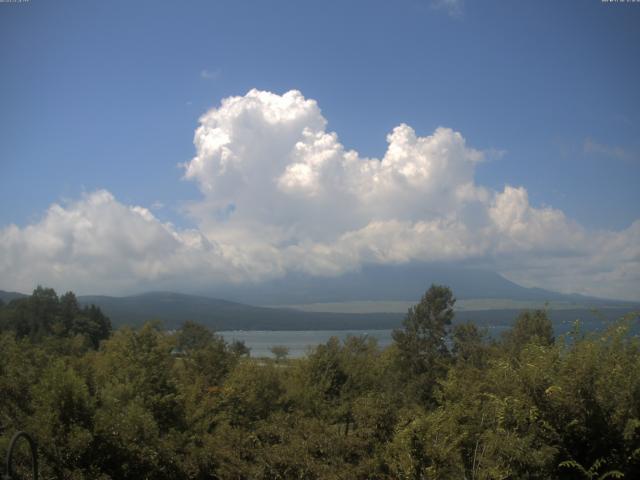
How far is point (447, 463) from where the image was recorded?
436 inches

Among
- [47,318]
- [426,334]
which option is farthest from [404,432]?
[47,318]

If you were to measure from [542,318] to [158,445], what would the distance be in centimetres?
3831

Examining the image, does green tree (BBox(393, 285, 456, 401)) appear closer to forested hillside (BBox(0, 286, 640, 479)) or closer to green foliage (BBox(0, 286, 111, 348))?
forested hillside (BBox(0, 286, 640, 479))

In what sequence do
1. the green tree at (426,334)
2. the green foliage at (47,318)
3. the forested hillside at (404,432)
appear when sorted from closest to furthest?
the forested hillside at (404,432), the green tree at (426,334), the green foliage at (47,318)

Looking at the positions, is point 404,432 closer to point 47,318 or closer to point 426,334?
point 426,334

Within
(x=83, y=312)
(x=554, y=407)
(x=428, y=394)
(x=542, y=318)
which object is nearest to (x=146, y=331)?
(x=428, y=394)

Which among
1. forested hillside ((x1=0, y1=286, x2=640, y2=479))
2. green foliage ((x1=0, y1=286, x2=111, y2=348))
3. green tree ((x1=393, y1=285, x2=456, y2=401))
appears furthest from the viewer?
green foliage ((x1=0, y1=286, x2=111, y2=348))

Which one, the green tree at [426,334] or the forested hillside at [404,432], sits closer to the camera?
the forested hillside at [404,432]

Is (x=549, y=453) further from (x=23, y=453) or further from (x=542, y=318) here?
(x=542, y=318)

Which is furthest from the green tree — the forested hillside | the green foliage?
the green foliage

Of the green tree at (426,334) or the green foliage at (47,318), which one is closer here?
the green tree at (426,334)

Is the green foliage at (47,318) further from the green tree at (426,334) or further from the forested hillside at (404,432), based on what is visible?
the forested hillside at (404,432)

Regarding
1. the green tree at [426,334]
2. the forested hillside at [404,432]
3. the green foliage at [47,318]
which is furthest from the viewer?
the green foliage at [47,318]

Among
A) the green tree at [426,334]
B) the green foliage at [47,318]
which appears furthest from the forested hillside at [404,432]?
the green foliage at [47,318]
